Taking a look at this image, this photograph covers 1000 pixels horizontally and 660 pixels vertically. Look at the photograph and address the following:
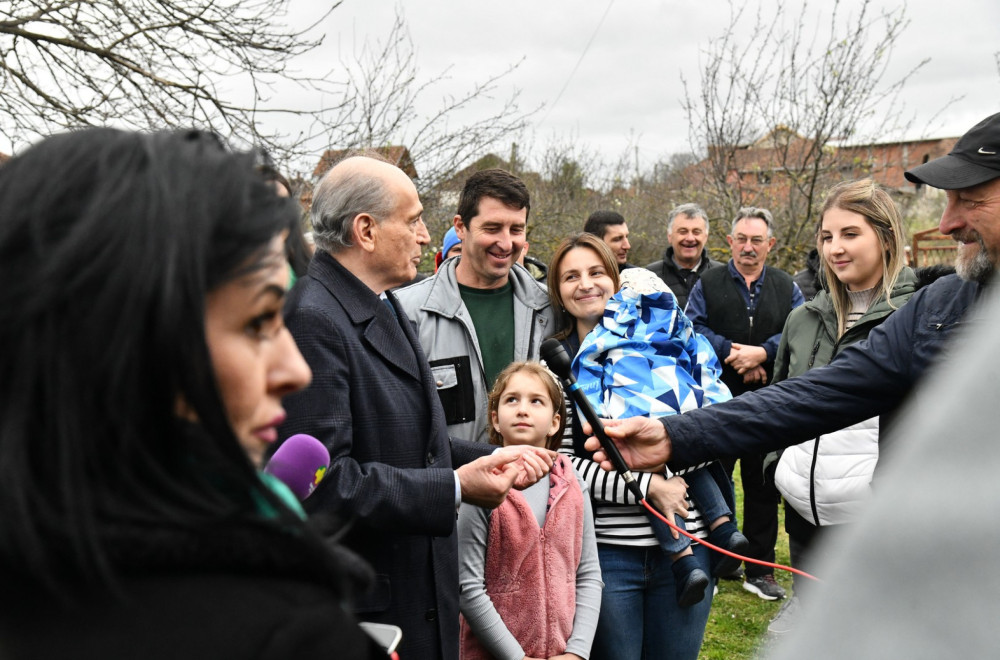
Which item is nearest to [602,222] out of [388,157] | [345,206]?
[388,157]

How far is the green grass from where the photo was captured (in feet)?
17.3

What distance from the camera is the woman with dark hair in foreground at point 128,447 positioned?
2.84 ft

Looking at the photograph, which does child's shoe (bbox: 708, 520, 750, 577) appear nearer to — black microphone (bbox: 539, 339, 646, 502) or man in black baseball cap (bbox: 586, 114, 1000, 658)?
man in black baseball cap (bbox: 586, 114, 1000, 658)

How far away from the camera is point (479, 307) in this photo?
A: 156 inches

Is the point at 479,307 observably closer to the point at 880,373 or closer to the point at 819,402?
the point at 819,402

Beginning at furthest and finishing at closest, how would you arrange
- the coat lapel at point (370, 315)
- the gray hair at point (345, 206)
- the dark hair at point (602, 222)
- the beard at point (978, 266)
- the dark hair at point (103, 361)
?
the dark hair at point (602, 222)
the gray hair at point (345, 206)
the beard at point (978, 266)
the coat lapel at point (370, 315)
the dark hair at point (103, 361)

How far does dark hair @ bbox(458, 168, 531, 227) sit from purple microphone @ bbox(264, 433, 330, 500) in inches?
88.4

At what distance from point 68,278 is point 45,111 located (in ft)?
24.6

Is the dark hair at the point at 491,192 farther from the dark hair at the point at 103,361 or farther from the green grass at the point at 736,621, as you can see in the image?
the dark hair at the point at 103,361

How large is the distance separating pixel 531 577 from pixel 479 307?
1311 millimetres

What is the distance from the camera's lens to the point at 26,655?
862 mm

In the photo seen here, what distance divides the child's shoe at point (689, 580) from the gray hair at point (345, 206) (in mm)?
1691

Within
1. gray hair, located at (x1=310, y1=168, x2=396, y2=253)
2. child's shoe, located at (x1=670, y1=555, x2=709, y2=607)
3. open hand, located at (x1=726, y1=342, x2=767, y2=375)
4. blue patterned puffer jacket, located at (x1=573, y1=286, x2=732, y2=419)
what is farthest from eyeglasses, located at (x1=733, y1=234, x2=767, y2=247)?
gray hair, located at (x1=310, y1=168, x2=396, y2=253)

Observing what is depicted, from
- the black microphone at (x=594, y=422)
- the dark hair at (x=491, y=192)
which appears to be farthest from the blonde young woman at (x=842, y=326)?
the dark hair at (x=491, y=192)
